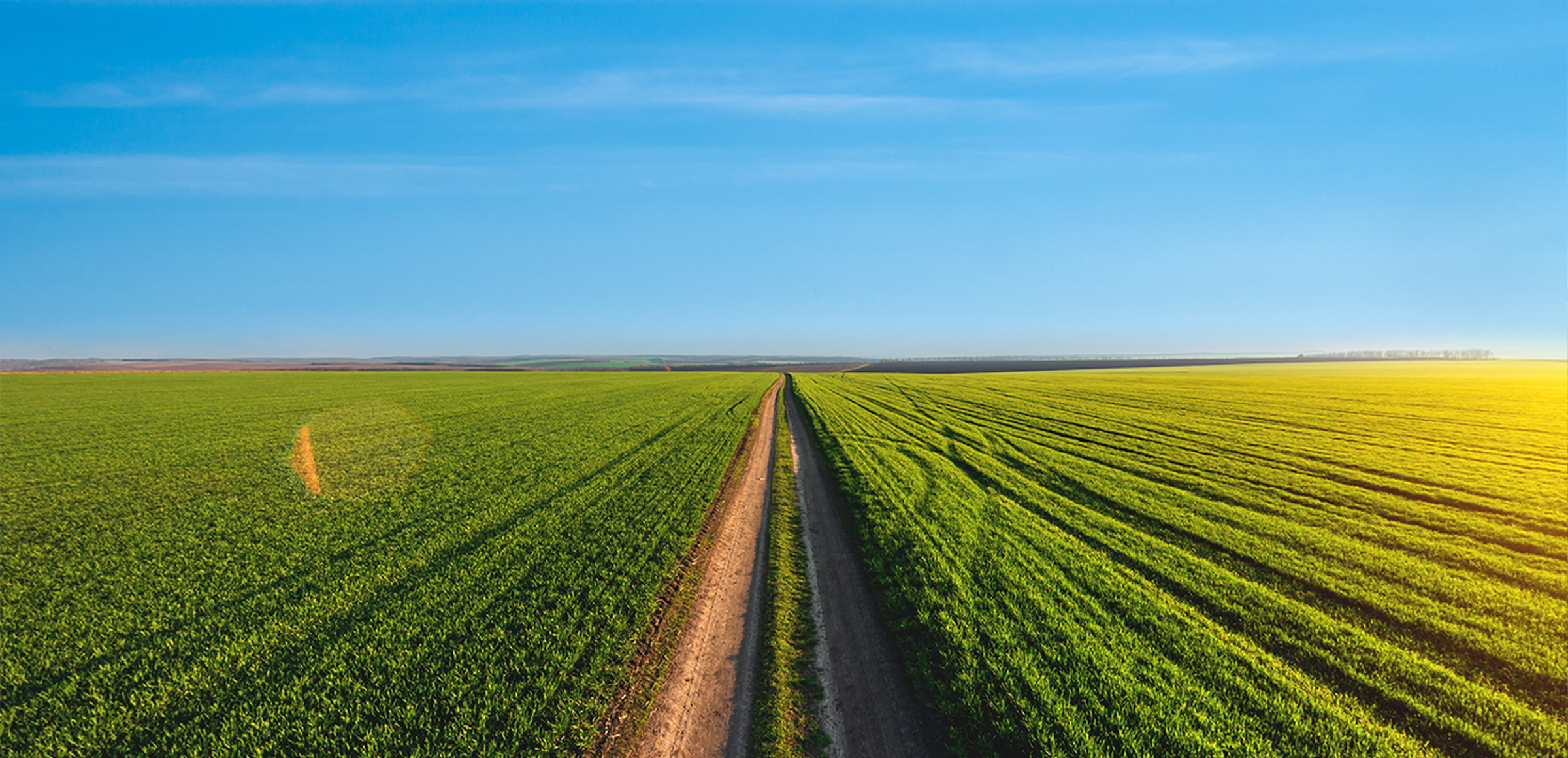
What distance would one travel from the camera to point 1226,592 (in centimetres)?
906

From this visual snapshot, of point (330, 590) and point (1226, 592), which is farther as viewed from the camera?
point (330, 590)

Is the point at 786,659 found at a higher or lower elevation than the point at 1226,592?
lower

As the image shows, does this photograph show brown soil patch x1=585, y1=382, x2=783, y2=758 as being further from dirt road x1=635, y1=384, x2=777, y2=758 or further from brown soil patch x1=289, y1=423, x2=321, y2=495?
brown soil patch x1=289, y1=423, x2=321, y2=495

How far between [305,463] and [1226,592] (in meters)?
27.9

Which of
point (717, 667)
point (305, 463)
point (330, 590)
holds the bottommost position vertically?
point (717, 667)

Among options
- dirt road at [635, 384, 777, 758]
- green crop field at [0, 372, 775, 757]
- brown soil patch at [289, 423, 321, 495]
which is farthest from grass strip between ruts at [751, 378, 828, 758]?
brown soil patch at [289, 423, 321, 495]

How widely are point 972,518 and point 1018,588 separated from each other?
3898 millimetres

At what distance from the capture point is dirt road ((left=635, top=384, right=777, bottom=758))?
6.07 metres

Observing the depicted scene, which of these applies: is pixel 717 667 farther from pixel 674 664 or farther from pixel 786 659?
pixel 786 659

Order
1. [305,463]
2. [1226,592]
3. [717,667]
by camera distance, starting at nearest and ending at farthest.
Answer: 1. [717,667]
2. [1226,592]
3. [305,463]

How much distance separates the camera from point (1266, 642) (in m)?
7.59

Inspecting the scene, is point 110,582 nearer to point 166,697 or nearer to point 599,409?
point 166,697

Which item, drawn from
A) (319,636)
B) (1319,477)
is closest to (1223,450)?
(1319,477)

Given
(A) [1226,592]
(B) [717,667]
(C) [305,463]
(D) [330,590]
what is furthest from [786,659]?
(C) [305,463]
